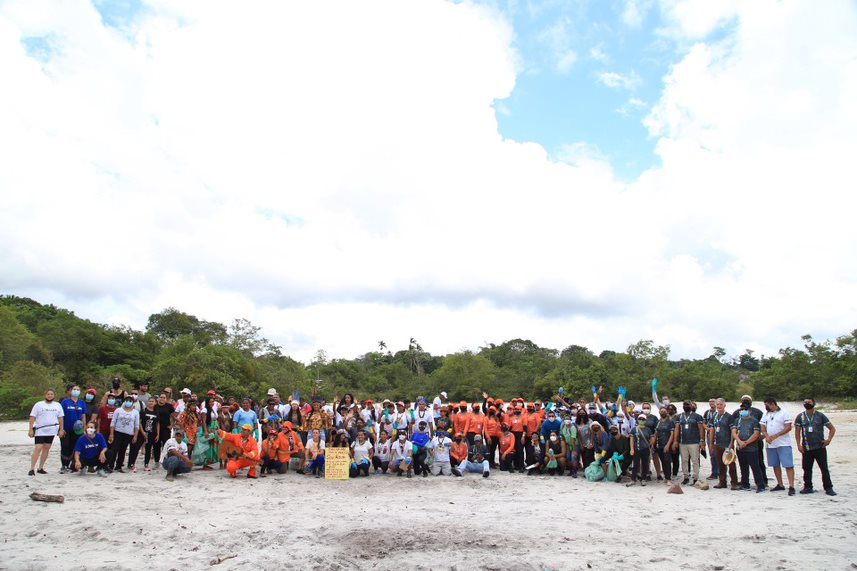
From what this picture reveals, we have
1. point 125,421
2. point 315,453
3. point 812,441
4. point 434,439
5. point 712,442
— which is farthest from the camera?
point 434,439

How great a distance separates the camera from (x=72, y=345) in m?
36.2

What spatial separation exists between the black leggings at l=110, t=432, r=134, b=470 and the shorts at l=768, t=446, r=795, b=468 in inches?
487

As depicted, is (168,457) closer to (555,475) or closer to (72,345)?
(555,475)

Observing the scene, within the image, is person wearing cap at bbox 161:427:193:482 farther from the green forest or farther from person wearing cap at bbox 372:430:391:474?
the green forest

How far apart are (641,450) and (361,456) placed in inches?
232

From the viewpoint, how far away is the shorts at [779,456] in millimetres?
10469

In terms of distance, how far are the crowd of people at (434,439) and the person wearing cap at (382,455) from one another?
0.02m

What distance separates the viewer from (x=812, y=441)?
33.0ft

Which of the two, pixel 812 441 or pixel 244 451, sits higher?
pixel 812 441

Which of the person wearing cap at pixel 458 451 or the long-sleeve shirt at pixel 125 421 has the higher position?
the long-sleeve shirt at pixel 125 421

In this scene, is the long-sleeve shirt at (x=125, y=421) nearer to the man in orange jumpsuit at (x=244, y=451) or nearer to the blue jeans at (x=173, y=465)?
the blue jeans at (x=173, y=465)

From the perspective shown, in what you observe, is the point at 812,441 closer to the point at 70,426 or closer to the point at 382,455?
the point at 382,455

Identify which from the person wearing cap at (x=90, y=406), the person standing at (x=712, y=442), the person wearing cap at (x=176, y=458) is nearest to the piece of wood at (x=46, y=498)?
the person wearing cap at (x=176, y=458)

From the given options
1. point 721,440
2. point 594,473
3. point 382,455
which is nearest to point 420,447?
point 382,455
